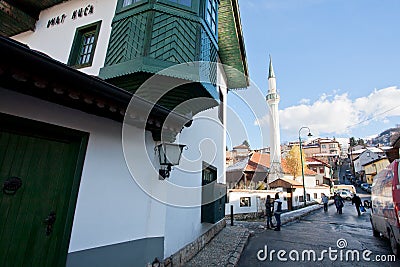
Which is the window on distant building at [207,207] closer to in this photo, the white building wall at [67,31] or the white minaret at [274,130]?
the white building wall at [67,31]

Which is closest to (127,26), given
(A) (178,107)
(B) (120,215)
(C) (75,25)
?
(A) (178,107)

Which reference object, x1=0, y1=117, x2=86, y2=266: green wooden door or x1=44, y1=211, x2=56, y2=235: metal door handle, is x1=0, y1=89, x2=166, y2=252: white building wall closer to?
x1=0, y1=117, x2=86, y2=266: green wooden door

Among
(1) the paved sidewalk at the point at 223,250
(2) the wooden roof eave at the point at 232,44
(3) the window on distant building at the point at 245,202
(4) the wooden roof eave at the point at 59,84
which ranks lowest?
(1) the paved sidewalk at the point at 223,250

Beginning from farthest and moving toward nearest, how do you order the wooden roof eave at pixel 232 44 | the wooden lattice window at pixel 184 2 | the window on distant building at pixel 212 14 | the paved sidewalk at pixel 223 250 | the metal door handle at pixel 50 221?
the wooden roof eave at pixel 232 44 → the window on distant building at pixel 212 14 → the wooden lattice window at pixel 184 2 → the paved sidewalk at pixel 223 250 → the metal door handle at pixel 50 221

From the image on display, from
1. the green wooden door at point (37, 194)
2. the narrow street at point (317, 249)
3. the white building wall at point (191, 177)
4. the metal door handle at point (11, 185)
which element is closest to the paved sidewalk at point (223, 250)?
the narrow street at point (317, 249)

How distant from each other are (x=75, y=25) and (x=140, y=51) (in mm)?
4260

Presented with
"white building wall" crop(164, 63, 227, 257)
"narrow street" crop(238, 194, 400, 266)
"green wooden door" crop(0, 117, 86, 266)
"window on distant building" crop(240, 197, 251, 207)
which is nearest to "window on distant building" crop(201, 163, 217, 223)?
"white building wall" crop(164, 63, 227, 257)

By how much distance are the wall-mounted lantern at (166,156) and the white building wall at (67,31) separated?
155 inches

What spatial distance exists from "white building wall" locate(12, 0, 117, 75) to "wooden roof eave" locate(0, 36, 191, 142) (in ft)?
13.2

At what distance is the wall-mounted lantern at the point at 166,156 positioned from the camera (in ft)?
13.9

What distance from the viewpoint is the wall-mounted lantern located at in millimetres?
4230

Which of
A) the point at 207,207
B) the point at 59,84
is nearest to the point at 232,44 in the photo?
the point at 207,207

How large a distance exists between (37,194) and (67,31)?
22.9 feet

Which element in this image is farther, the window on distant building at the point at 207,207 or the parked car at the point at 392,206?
the window on distant building at the point at 207,207
